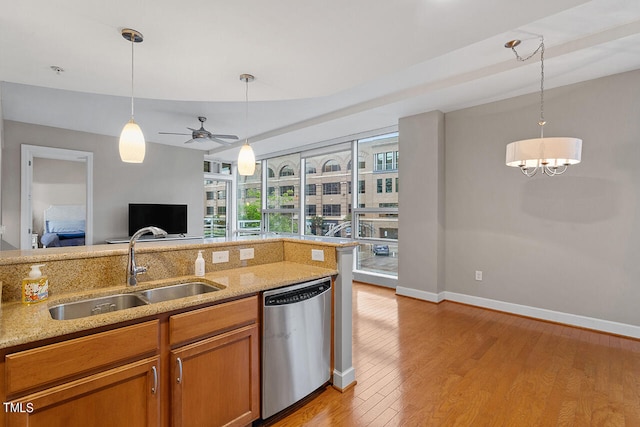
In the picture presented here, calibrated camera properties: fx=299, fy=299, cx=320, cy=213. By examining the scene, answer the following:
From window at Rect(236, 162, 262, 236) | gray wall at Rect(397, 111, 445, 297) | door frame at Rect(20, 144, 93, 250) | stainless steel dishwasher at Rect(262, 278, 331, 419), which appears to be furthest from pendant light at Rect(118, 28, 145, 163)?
window at Rect(236, 162, 262, 236)

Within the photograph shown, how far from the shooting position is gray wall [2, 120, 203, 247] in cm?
489

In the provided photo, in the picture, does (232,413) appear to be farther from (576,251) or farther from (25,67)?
(576,251)

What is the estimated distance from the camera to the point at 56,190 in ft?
24.4

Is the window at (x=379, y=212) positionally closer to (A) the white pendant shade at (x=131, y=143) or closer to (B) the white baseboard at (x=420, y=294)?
(B) the white baseboard at (x=420, y=294)

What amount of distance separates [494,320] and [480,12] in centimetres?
328

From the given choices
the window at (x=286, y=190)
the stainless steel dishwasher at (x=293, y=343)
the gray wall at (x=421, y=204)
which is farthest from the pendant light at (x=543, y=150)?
A: the window at (x=286, y=190)

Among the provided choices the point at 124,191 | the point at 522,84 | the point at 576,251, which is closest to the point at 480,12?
the point at 522,84

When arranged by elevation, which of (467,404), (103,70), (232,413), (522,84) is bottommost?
(467,404)

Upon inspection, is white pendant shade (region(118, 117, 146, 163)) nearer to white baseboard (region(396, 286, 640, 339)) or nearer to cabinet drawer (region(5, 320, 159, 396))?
cabinet drawer (region(5, 320, 159, 396))

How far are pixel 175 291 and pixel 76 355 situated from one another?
74 centimetres

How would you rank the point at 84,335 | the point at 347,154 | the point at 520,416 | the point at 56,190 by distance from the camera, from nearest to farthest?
the point at 84,335 → the point at 520,416 → the point at 347,154 → the point at 56,190

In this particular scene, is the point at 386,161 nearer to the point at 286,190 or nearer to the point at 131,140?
the point at 286,190

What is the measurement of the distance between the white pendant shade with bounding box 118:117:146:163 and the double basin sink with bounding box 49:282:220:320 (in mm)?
852

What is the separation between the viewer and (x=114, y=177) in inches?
235
